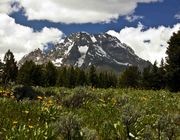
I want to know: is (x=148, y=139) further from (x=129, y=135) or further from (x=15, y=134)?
(x=15, y=134)

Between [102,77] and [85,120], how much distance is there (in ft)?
460

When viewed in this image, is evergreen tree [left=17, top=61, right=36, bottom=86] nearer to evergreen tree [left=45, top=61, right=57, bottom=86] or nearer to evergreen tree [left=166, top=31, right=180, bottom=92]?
evergreen tree [left=45, top=61, right=57, bottom=86]

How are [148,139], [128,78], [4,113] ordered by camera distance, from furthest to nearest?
[128,78] → [4,113] → [148,139]

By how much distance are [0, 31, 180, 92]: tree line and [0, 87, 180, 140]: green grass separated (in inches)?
734

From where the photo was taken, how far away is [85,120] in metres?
12.6

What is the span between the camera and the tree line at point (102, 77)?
46750mm

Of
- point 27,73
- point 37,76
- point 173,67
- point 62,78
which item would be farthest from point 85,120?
point 62,78

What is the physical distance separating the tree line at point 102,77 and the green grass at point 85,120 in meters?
18.6

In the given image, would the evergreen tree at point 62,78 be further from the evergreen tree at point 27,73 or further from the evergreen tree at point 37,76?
the evergreen tree at point 27,73

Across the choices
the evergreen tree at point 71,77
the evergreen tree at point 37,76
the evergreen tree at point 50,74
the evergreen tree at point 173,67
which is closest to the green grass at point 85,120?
the evergreen tree at point 173,67

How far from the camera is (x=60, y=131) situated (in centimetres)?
778

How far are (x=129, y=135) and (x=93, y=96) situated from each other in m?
9.42

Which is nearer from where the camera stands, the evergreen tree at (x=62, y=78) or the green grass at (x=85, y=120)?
the green grass at (x=85, y=120)

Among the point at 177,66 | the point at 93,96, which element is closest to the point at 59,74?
the point at 177,66
